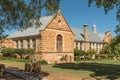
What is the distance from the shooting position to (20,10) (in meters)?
20.9

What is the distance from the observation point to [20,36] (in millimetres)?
51406

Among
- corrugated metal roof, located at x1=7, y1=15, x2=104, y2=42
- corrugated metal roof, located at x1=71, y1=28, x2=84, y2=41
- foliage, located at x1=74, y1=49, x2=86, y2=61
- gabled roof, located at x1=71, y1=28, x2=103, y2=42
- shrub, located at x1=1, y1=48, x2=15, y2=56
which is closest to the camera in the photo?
shrub, located at x1=1, y1=48, x2=15, y2=56

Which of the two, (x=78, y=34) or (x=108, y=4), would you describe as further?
(x=78, y=34)

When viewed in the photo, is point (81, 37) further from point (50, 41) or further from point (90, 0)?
point (90, 0)

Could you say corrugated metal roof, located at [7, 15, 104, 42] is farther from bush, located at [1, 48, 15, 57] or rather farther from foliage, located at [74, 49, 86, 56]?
bush, located at [1, 48, 15, 57]

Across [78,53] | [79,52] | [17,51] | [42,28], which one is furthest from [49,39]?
[79,52]

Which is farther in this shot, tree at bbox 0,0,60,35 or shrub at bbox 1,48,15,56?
shrub at bbox 1,48,15,56

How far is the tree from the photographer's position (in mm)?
20291

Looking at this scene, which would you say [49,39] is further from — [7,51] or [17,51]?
[7,51]

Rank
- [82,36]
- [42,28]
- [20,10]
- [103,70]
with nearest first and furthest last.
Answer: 1. [20,10]
2. [103,70]
3. [42,28]
4. [82,36]

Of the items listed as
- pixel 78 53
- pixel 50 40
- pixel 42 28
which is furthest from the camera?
pixel 78 53

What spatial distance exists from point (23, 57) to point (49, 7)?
2872 cm

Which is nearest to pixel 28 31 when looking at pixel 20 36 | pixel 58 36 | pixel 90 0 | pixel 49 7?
pixel 20 36

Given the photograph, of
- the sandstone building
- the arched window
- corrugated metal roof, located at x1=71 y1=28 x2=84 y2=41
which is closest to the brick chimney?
corrugated metal roof, located at x1=71 y1=28 x2=84 y2=41
